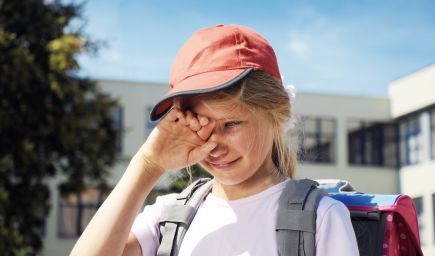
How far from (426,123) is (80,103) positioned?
14237 mm

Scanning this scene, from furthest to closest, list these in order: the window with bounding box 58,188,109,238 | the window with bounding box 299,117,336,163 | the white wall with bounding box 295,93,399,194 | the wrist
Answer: the window with bounding box 299,117,336,163 < the white wall with bounding box 295,93,399,194 < the window with bounding box 58,188,109,238 < the wrist

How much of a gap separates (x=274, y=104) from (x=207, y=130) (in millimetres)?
223

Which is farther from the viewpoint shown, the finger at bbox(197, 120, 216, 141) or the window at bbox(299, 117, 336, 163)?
the window at bbox(299, 117, 336, 163)

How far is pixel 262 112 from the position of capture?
2.01m

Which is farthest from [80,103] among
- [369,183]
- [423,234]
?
[369,183]

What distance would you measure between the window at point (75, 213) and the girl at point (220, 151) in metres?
25.1

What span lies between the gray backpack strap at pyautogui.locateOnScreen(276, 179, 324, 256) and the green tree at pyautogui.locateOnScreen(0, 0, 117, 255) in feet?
45.2

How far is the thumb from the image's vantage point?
1951mm

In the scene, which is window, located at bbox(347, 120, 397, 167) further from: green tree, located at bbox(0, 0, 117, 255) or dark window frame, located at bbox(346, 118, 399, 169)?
green tree, located at bbox(0, 0, 117, 255)

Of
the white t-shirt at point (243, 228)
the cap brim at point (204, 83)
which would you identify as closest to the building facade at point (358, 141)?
the white t-shirt at point (243, 228)

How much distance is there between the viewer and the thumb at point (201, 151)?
195 centimetres

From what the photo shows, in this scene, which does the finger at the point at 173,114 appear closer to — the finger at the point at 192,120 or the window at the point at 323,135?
the finger at the point at 192,120

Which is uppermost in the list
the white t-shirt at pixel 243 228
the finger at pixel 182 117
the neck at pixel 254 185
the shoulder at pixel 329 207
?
the finger at pixel 182 117

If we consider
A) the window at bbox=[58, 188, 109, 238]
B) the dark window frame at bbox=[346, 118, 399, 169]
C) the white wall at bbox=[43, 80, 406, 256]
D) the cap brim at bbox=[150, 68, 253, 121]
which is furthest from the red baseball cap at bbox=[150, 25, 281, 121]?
the dark window frame at bbox=[346, 118, 399, 169]
